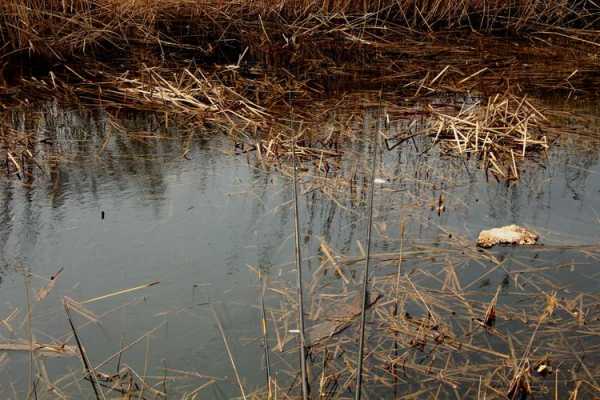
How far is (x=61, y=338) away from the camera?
2.04 metres

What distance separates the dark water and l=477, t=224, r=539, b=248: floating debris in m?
0.06

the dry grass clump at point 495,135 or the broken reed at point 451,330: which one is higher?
the dry grass clump at point 495,135

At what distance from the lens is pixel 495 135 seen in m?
3.73

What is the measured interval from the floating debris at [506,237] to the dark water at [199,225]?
0.20 ft

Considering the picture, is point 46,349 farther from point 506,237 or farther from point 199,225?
point 506,237

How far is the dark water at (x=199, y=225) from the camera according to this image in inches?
80.7

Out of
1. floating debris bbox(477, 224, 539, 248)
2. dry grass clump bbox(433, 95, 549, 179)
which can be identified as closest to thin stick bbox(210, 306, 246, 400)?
floating debris bbox(477, 224, 539, 248)

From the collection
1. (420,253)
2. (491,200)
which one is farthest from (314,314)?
(491,200)

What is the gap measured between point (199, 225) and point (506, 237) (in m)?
1.16

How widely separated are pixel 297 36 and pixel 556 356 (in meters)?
4.60

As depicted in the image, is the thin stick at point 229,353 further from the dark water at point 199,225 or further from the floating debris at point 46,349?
the floating debris at point 46,349

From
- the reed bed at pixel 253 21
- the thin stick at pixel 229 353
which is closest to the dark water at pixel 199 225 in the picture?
the thin stick at pixel 229 353

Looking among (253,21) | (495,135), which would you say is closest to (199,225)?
(495,135)

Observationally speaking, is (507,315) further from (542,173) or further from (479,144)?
(479,144)
